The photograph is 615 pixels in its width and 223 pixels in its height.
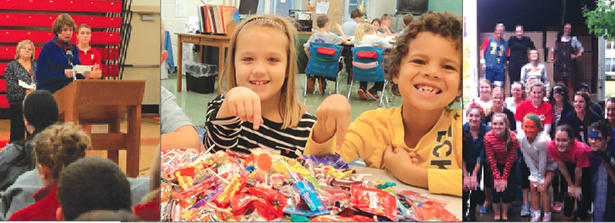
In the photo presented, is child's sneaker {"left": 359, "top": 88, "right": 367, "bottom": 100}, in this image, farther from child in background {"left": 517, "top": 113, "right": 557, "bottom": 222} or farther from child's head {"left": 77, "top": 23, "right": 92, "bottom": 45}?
child's head {"left": 77, "top": 23, "right": 92, "bottom": 45}

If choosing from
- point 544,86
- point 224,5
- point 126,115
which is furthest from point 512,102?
point 126,115

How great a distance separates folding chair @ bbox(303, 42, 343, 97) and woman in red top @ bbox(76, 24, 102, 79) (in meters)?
0.76

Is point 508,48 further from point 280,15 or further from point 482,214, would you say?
point 280,15

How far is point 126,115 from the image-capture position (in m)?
1.71

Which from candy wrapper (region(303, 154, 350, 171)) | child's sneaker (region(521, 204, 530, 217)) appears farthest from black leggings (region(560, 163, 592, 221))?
candy wrapper (region(303, 154, 350, 171))

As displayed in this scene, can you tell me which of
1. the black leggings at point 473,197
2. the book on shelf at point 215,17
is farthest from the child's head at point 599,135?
the book on shelf at point 215,17

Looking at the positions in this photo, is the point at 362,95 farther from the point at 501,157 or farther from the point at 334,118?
the point at 501,157

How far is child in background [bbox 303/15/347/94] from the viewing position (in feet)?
6.10

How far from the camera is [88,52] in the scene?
5.82ft

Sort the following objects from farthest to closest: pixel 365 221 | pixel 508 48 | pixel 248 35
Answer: pixel 248 35 < pixel 508 48 < pixel 365 221

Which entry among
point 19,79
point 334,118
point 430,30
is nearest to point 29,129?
point 19,79

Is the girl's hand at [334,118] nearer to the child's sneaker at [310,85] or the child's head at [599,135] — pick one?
the child's sneaker at [310,85]

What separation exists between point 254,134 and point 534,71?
1029 mm

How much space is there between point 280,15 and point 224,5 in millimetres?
217
